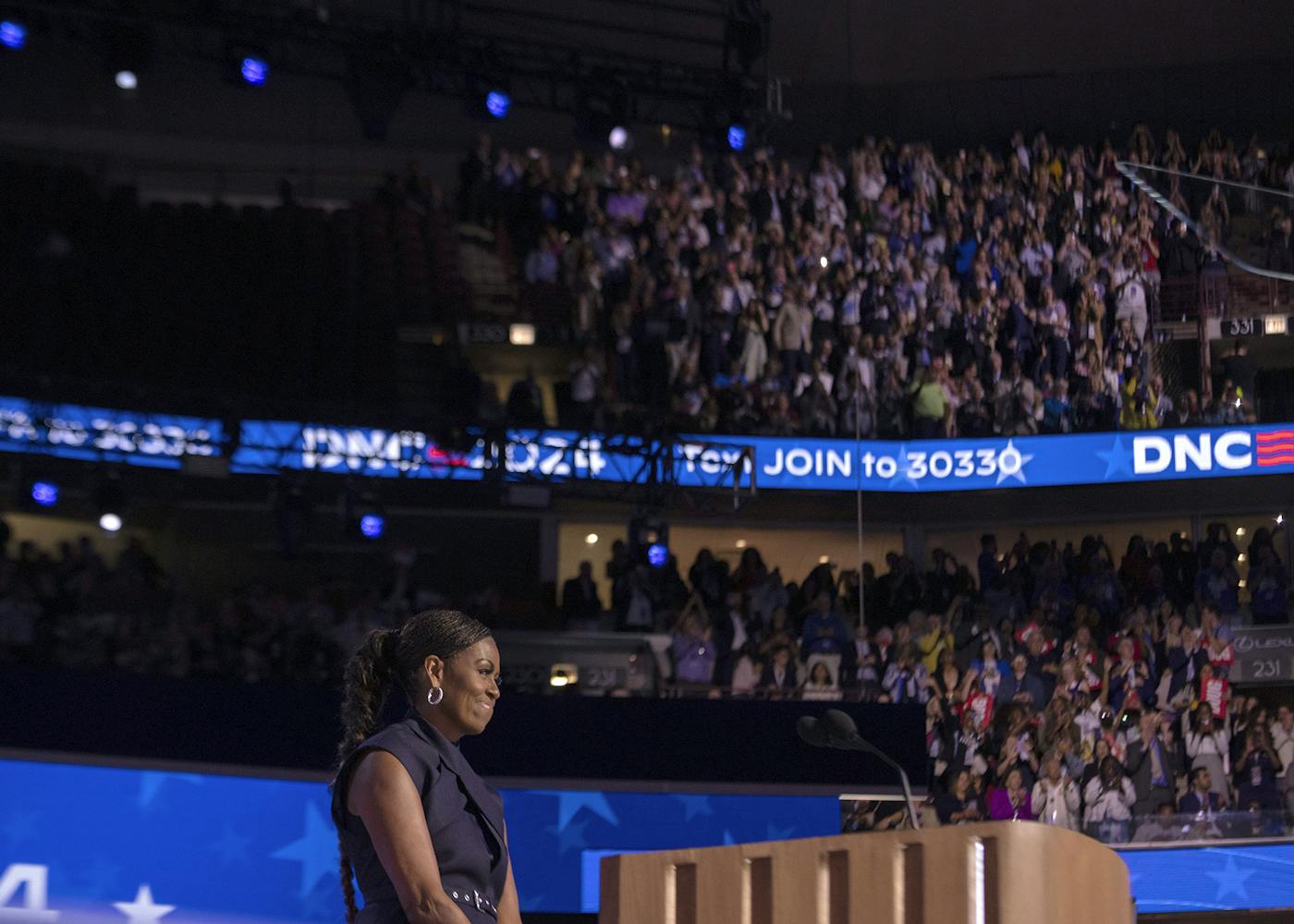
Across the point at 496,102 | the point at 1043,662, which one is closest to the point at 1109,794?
the point at 1043,662

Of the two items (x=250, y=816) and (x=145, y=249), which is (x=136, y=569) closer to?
(x=250, y=816)

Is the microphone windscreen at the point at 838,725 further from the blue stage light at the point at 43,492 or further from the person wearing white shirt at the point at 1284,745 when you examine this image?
the blue stage light at the point at 43,492

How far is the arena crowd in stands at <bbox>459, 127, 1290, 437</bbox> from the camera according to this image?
54.9ft

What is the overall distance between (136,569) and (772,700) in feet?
17.9

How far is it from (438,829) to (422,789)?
6 centimetres

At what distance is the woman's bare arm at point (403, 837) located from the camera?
2.38 metres

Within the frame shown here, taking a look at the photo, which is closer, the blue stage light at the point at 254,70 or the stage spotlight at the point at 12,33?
Result: the stage spotlight at the point at 12,33

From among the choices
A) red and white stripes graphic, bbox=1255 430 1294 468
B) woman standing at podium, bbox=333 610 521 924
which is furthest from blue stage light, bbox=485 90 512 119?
woman standing at podium, bbox=333 610 521 924

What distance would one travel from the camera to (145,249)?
56.7 ft

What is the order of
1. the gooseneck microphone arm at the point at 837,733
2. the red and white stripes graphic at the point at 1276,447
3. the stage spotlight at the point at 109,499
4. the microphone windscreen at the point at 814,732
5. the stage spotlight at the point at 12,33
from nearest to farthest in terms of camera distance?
the gooseneck microphone arm at the point at 837,733
the microphone windscreen at the point at 814,732
the stage spotlight at the point at 12,33
the stage spotlight at the point at 109,499
the red and white stripes graphic at the point at 1276,447

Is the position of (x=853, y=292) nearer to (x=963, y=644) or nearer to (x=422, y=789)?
(x=963, y=644)

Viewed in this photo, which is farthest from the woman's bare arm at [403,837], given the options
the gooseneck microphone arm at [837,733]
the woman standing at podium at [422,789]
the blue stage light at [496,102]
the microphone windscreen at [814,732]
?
the blue stage light at [496,102]

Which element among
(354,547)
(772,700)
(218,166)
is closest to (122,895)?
(772,700)

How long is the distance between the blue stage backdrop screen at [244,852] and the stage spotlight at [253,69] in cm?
577
